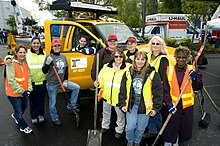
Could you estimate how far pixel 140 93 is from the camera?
3123mm

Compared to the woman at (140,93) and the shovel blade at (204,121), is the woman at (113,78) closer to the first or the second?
the woman at (140,93)

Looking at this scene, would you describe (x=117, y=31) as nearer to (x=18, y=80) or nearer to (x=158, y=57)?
(x=158, y=57)

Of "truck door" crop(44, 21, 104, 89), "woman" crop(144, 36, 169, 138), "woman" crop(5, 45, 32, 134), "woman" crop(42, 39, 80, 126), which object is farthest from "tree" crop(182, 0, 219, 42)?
"woman" crop(5, 45, 32, 134)

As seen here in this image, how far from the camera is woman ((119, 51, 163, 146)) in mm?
3070

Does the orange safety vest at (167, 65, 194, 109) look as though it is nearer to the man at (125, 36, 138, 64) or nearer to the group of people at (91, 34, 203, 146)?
the group of people at (91, 34, 203, 146)

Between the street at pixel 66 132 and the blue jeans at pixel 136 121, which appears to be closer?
the blue jeans at pixel 136 121

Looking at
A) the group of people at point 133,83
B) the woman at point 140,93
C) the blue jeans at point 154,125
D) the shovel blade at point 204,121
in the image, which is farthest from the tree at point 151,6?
the woman at point 140,93

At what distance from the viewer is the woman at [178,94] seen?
3086mm

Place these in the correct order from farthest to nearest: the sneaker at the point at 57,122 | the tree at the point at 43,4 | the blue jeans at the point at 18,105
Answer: the tree at the point at 43,4 < the sneaker at the point at 57,122 < the blue jeans at the point at 18,105

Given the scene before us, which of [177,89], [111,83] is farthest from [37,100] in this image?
[177,89]

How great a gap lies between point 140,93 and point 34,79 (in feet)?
7.34

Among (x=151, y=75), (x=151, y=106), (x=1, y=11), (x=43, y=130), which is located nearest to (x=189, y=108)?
(x=151, y=106)

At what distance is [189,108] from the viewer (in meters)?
3.14

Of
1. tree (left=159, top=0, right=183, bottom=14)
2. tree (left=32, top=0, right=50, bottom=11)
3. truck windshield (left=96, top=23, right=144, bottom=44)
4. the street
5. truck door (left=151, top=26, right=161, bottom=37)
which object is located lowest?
the street
